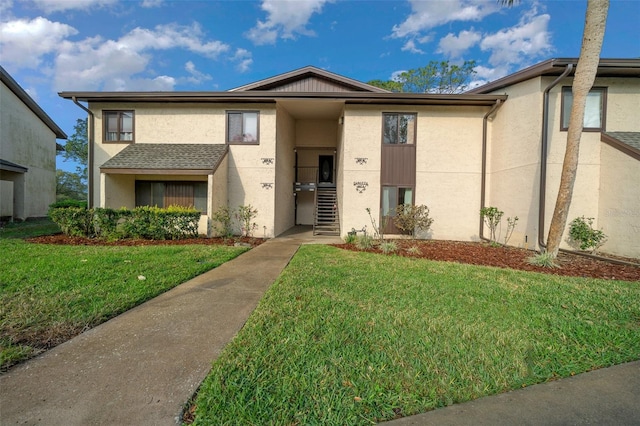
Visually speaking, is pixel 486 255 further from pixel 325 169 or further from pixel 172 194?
pixel 172 194

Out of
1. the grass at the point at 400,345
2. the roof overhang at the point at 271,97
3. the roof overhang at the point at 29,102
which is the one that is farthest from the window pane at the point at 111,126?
the grass at the point at 400,345

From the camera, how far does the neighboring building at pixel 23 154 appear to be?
45.9 feet

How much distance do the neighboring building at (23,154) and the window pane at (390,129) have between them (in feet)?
56.1

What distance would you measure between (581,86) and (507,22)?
7.59 m

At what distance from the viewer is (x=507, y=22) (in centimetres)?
1209

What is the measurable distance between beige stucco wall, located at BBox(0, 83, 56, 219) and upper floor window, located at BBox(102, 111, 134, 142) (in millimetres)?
7056

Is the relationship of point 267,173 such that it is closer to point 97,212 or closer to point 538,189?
point 97,212

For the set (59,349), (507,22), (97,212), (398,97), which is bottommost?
(59,349)

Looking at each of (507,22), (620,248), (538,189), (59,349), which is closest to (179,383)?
(59,349)

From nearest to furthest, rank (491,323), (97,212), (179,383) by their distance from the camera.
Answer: (179,383), (491,323), (97,212)

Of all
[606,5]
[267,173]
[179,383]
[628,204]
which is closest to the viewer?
[179,383]

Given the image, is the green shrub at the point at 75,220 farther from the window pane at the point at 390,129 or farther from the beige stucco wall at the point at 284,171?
the window pane at the point at 390,129

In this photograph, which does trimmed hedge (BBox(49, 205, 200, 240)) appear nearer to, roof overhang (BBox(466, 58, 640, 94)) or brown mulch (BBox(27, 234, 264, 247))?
brown mulch (BBox(27, 234, 264, 247))

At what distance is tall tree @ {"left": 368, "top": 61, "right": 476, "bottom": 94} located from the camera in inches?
1006
